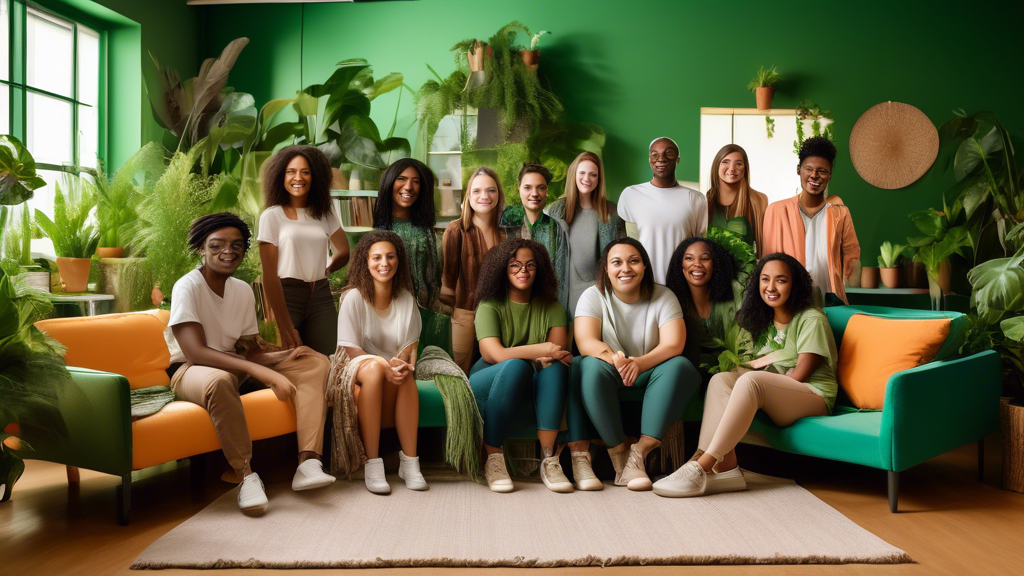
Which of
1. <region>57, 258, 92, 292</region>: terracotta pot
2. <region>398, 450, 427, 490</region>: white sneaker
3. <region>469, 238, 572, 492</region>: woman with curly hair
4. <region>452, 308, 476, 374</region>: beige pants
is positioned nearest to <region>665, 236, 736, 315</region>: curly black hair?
<region>469, 238, 572, 492</region>: woman with curly hair

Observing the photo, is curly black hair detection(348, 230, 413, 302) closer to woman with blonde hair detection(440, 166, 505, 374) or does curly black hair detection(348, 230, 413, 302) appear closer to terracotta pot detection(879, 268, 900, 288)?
woman with blonde hair detection(440, 166, 505, 374)

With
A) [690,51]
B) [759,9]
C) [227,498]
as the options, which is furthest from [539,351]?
[759,9]

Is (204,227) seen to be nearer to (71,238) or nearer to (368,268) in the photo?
(368,268)

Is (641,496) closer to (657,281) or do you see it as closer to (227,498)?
(657,281)

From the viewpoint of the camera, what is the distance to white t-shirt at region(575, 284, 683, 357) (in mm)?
3329

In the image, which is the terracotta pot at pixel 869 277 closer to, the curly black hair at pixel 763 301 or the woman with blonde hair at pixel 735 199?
the woman with blonde hair at pixel 735 199

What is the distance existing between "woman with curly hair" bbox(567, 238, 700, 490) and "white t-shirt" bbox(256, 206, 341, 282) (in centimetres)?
121

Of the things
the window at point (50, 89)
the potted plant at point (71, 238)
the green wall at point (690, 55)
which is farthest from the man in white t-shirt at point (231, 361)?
the green wall at point (690, 55)

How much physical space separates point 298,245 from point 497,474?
133 cm

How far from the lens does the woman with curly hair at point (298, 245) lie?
333 cm

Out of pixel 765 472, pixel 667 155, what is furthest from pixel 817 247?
pixel 765 472

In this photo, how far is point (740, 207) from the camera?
153 inches

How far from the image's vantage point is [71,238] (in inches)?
163

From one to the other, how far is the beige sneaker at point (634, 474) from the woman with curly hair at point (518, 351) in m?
0.25
